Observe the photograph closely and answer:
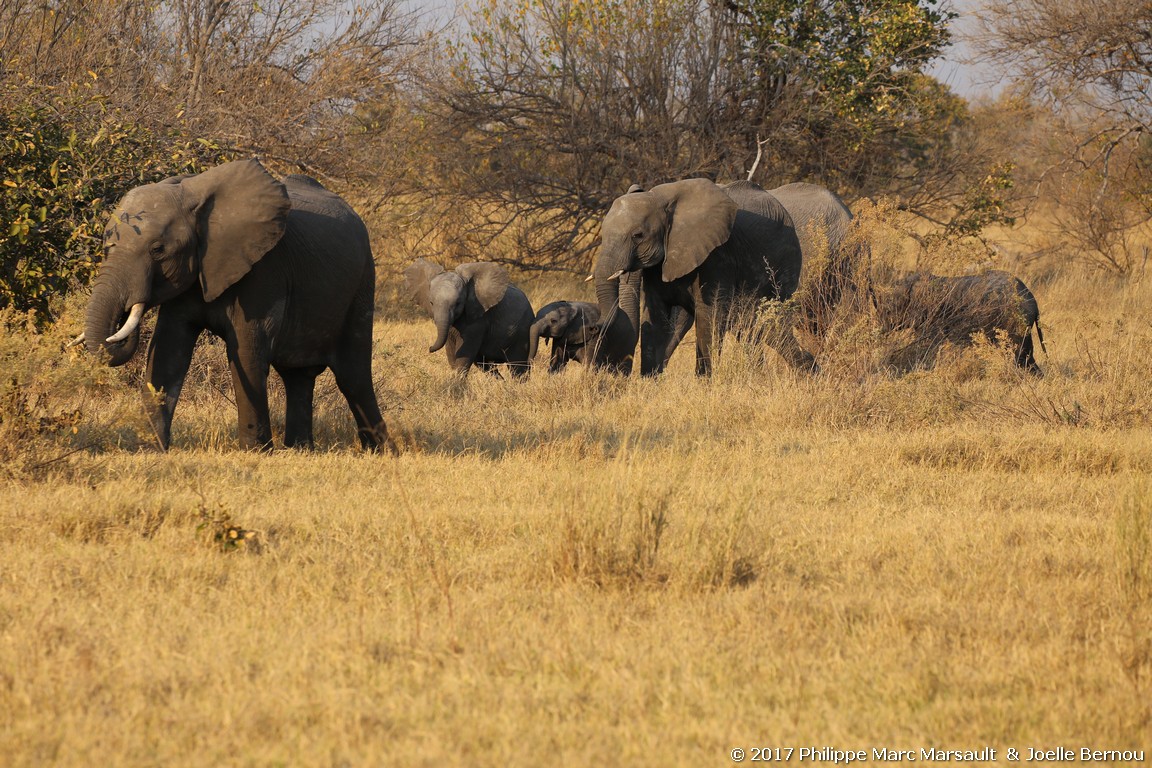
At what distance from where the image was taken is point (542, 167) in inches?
791

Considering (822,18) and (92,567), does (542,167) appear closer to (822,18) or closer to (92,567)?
(822,18)

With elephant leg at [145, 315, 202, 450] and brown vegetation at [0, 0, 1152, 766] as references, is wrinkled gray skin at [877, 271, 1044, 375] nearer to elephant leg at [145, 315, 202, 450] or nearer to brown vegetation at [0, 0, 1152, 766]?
brown vegetation at [0, 0, 1152, 766]

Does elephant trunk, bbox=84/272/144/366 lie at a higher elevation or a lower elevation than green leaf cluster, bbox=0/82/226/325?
lower

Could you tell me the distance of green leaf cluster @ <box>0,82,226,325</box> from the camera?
26.6 ft

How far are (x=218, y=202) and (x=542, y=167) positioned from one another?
41.8 ft

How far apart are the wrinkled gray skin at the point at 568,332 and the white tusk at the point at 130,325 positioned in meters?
7.31

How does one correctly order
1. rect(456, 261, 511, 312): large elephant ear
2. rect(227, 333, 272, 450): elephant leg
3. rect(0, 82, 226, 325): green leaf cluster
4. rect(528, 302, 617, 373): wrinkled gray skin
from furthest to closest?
rect(528, 302, 617, 373): wrinkled gray skin < rect(456, 261, 511, 312): large elephant ear < rect(0, 82, 226, 325): green leaf cluster < rect(227, 333, 272, 450): elephant leg

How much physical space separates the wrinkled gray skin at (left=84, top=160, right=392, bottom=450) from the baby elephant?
20.1ft

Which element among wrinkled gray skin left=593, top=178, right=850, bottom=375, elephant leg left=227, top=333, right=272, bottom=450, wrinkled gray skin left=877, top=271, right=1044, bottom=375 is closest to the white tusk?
elephant leg left=227, top=333, right=272, bottom=450

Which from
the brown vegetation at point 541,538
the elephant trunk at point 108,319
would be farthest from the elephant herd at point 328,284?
the brown vegetation at point 541,538

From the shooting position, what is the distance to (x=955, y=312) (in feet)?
41.6

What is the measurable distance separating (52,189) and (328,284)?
186 cm

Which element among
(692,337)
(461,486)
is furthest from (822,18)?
(461,486)

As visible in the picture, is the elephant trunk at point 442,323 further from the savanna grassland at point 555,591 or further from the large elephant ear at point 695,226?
the savanna grassland at point 555,591
